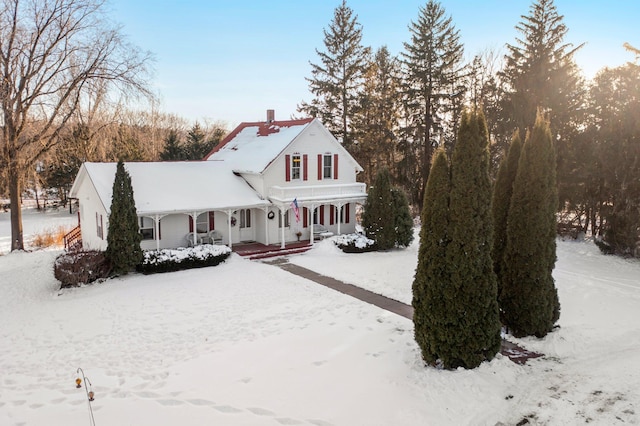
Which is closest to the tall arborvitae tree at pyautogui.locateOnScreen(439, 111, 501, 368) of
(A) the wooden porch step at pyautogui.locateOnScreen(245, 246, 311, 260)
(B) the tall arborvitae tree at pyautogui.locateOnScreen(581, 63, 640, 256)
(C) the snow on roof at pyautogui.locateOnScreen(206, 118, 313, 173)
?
(A) the wooden porch step at pyautogui.locateOnScreen(245, 246, 311, 260)

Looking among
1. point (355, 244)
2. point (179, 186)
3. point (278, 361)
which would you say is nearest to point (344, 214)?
point (355, 244)

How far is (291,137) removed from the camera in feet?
76.8

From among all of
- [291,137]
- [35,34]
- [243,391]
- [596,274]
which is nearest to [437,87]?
[291,137]

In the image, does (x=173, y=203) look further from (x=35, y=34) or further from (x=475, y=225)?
(x=475, y=225)

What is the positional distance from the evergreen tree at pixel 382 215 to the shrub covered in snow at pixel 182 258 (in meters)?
7.39

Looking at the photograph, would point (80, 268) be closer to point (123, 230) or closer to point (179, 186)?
point (123, 230)

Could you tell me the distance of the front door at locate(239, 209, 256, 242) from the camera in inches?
907

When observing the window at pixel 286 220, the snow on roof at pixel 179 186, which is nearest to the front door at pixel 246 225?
the snow on roof at pixel 179 186

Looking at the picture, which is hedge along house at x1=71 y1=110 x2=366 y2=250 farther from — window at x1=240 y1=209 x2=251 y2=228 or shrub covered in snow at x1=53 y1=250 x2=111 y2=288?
shrub covered in snow at x1=53 y1=250 x2=111 y2=288

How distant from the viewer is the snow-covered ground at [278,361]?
7004 millimetres

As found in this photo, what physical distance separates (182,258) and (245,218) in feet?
18.2

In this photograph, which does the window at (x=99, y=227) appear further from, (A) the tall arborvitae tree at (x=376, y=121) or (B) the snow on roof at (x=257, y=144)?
(A) the tall arborvitae tree at (x=376, y=121)

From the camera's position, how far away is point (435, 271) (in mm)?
8672

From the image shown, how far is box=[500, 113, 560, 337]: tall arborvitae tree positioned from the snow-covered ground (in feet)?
2.28
